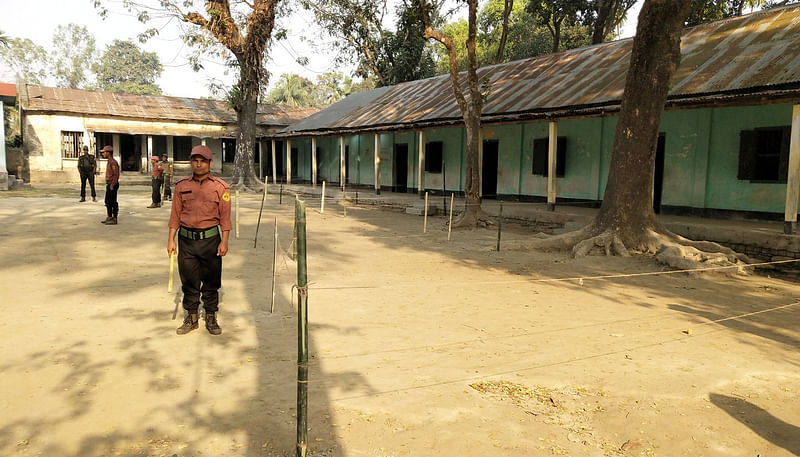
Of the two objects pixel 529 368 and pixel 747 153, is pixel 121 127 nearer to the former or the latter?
pixel 747 153

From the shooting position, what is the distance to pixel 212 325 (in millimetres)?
5059

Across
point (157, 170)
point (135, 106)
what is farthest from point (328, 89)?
point (157, 170)

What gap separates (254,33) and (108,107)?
10270mm

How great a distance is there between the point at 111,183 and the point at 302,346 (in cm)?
986

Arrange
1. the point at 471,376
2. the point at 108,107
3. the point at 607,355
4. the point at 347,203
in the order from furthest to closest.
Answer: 1. the point at 108,107
2. the point at 347,203
3. the point at 607,355
4. the point at 471,376

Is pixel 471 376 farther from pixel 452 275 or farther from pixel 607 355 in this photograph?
pixel 452 275

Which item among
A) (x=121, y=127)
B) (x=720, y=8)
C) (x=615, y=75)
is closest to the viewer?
(x=615, y=75)

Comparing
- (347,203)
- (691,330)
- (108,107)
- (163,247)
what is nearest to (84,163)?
(163,247)

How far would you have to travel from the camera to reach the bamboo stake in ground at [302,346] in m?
2.90

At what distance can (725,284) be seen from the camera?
8148 mm

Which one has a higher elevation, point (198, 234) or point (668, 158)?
point (668, 158)

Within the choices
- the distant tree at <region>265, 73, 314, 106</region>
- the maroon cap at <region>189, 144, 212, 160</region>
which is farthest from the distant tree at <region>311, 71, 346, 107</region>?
the maroon cap at <region>189, 144, 212, 160</region>

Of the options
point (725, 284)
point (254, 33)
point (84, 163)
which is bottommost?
point (725, 284)

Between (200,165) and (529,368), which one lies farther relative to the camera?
(200,165)
